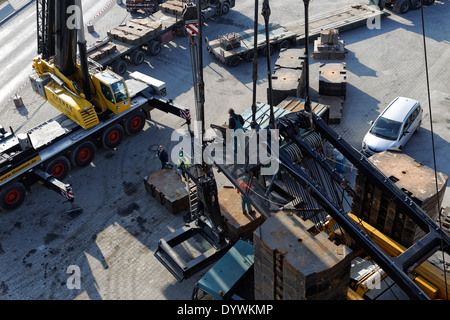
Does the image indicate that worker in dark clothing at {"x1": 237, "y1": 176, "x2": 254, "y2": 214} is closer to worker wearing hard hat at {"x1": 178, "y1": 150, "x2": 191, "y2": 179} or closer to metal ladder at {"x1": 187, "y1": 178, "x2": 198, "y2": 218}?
metal ladder at {"x1": 187, "y1": 178, "x2": 198, "y2": 218}

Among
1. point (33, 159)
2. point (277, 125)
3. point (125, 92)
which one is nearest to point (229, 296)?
point (277, 125)

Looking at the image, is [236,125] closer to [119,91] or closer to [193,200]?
[193,200]

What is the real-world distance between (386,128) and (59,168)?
12.4m

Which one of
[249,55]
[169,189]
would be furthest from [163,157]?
[249,55]

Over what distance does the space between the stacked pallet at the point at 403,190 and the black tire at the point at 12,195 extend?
1132 centimetres

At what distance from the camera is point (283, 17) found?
29719 millimetres

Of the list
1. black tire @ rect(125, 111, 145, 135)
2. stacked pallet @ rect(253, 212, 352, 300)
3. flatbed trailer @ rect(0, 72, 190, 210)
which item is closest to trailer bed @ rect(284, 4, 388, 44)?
flatbed trailer @ rect(0, 72, 190, 210)

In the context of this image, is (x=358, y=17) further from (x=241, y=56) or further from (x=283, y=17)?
(x=241, y=56)

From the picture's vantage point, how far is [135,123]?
2047 centimetres

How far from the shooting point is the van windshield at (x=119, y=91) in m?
19.0

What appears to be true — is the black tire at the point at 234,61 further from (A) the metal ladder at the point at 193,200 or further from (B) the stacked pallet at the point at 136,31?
(A) the metal ladder at the point at 193,200

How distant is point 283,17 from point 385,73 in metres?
8.39

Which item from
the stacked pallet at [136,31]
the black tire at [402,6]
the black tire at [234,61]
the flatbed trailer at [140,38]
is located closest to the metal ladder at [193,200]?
the black tire at [234,61]

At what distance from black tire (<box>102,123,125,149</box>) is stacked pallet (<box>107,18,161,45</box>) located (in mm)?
6955
